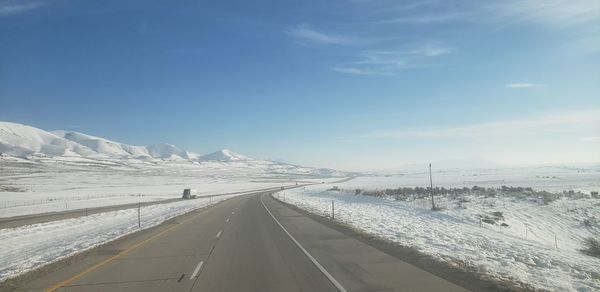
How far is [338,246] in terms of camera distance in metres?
14.8

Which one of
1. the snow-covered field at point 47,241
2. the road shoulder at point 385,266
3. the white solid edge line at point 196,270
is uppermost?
the white solid edge line at point 196,270

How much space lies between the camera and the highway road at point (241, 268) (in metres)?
9.01

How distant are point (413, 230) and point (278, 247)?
26.6 ft

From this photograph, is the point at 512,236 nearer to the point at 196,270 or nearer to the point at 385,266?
the point at 385,266

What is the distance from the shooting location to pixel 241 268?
10945mm

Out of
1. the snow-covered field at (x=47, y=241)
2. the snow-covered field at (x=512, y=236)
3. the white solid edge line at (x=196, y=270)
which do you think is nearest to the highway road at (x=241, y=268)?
the white solid edge line at (x=196, y=270)

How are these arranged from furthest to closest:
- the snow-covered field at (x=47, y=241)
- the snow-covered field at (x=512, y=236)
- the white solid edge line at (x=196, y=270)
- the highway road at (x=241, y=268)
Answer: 1. the snow-covered field at (x=47, y=241)
2. the snow-covered field at (x=512, y=236)
3. the white solid edge line at (x=196, y=270)
4. the highway road at (x=241, y=268)

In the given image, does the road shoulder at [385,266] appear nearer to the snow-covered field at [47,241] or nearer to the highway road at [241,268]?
the highway road at [241,268]

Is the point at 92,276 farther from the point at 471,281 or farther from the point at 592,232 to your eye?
the point at 592,232

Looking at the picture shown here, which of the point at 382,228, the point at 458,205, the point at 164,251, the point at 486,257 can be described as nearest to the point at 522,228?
the point at 458,205

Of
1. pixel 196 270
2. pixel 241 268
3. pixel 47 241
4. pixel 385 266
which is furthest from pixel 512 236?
pixel 47 241

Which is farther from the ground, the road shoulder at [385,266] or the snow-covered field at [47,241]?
the road shoulder at [385,266]

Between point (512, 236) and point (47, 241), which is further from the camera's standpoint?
point (47, 241)

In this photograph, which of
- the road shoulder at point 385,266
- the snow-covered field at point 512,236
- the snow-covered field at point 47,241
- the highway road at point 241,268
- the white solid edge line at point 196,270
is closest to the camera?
the road shoulder at point 385,266
